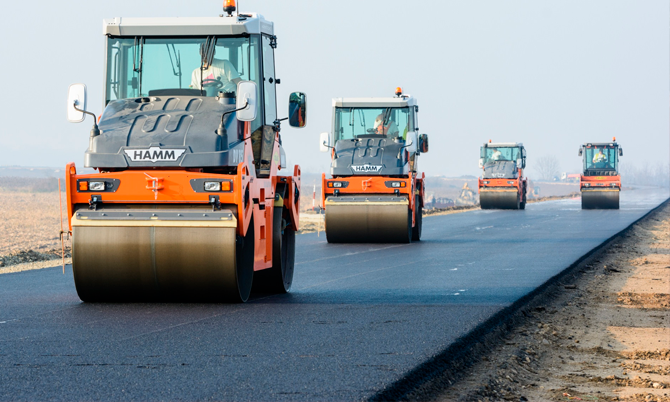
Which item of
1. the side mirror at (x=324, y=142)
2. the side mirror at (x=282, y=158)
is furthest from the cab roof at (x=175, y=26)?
the side mirror at (x=324, y=142)

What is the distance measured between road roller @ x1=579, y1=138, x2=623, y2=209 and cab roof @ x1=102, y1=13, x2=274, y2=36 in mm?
31833

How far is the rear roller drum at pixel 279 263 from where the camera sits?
941 centimetres

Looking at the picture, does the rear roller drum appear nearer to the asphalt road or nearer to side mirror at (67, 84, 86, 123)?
the asphalt road

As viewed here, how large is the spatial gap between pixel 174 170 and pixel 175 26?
174cm

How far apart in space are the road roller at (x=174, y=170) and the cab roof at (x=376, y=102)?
9.62 meters

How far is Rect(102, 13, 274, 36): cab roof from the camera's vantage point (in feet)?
29.6

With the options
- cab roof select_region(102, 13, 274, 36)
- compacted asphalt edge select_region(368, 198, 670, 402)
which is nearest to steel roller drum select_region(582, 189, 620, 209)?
compacted asphalt edge select_region(368, 198, 670, 402)

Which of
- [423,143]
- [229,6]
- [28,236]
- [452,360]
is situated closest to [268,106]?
[229,6]

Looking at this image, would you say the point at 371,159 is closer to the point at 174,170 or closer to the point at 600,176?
the point at 174,170

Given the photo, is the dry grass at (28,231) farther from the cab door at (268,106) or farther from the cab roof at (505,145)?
the cab roof at (505,145)

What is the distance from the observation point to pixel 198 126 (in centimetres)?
829

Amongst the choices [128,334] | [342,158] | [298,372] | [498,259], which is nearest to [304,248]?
[342,158]

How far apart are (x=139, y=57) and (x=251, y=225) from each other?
2.20 meters

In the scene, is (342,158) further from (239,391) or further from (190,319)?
(239,391)
